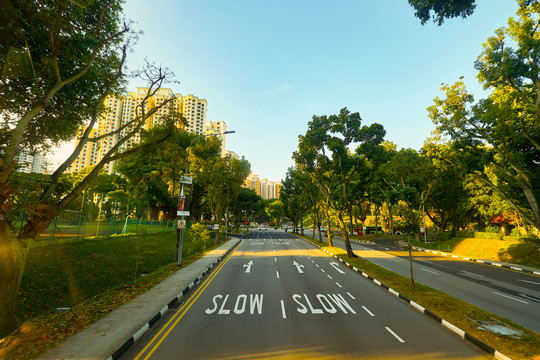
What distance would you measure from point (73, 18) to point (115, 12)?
6.31 feet

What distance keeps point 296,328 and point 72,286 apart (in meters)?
12.5

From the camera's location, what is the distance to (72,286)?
40.7 ft

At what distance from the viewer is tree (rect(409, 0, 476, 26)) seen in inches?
296

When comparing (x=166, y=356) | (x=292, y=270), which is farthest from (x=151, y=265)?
(x=166, y=356)

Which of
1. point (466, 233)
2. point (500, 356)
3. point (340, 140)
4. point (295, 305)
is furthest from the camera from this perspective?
point (466, 233)

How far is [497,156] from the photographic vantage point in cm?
2011

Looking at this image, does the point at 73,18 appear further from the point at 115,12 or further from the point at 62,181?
the point at 62,181

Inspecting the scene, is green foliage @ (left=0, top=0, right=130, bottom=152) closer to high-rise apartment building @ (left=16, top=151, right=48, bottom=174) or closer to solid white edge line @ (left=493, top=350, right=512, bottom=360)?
high-rise apartment building @ (left=16, top=151, right=48, bottom=174)

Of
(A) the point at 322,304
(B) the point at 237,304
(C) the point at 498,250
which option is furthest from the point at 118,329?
(C) the point at 498,250

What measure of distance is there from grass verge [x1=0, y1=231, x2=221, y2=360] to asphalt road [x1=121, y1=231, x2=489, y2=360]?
238cm

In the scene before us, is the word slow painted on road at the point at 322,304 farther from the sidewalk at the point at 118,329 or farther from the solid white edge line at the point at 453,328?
the sidewalk at the point at 118,329

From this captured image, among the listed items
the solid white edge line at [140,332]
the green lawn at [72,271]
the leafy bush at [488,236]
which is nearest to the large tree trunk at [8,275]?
the green lawn at [72,271]

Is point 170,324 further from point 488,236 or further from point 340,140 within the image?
point 488,236

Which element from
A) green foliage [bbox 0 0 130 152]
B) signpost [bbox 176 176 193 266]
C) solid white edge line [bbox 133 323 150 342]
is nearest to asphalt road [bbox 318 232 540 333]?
solid white edge line [bbox 133 323 150 342]
